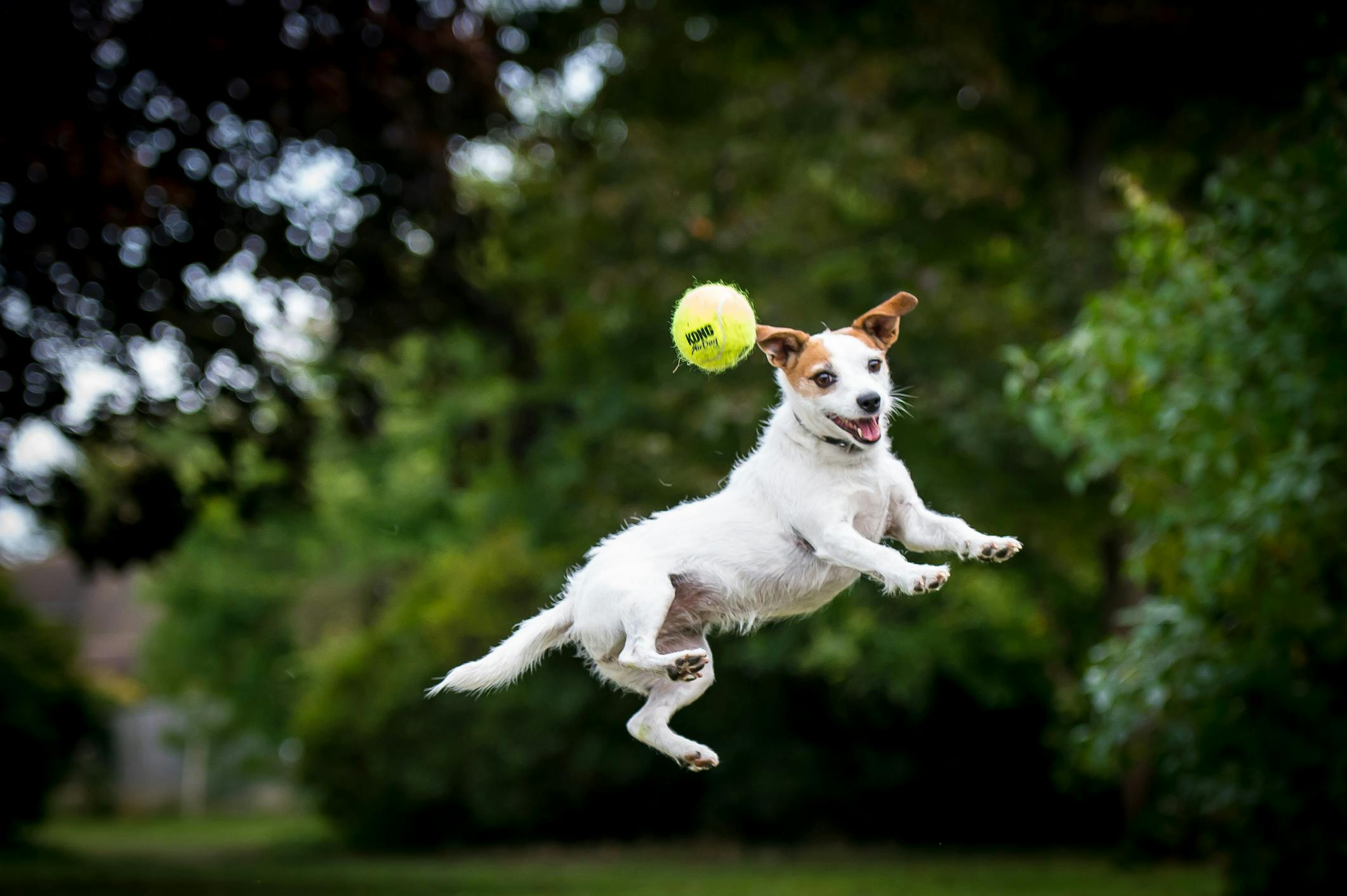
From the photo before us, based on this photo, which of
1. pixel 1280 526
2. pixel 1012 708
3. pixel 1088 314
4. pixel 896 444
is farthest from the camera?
pixel 1012 708

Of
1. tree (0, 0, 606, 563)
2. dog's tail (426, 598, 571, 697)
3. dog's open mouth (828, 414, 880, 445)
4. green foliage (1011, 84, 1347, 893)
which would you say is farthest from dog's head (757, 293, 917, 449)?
tree (0, 0, 606, 563)

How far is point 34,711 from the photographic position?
1755 centimetres

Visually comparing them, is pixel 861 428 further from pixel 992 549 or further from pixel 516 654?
pixel 516 654

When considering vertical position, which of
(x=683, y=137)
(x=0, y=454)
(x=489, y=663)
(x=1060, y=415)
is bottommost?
(x=489, y=663)

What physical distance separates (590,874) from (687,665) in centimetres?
1129

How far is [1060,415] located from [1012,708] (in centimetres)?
878

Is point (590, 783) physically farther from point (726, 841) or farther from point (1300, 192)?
point (1300, 192)

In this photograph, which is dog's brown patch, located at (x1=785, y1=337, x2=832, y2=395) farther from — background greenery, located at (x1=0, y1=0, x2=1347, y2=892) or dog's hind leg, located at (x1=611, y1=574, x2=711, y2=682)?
background greenery, located at (x1=0, y1=0, x2=1347, y2=892)

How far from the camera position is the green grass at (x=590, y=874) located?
494 inches

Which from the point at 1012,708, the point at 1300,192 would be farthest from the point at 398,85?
the point at 1012,708

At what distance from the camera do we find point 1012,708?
1566 centimetres

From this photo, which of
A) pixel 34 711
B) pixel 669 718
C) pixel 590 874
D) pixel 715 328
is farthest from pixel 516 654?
pixel 34 711

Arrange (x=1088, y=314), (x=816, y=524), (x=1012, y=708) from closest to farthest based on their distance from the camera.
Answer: (x=816, y=524), (x=1088, y=314), (x=1012, y=708)

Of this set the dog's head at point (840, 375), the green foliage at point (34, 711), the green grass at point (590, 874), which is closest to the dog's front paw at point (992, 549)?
the dog's head at point (840, 375)
